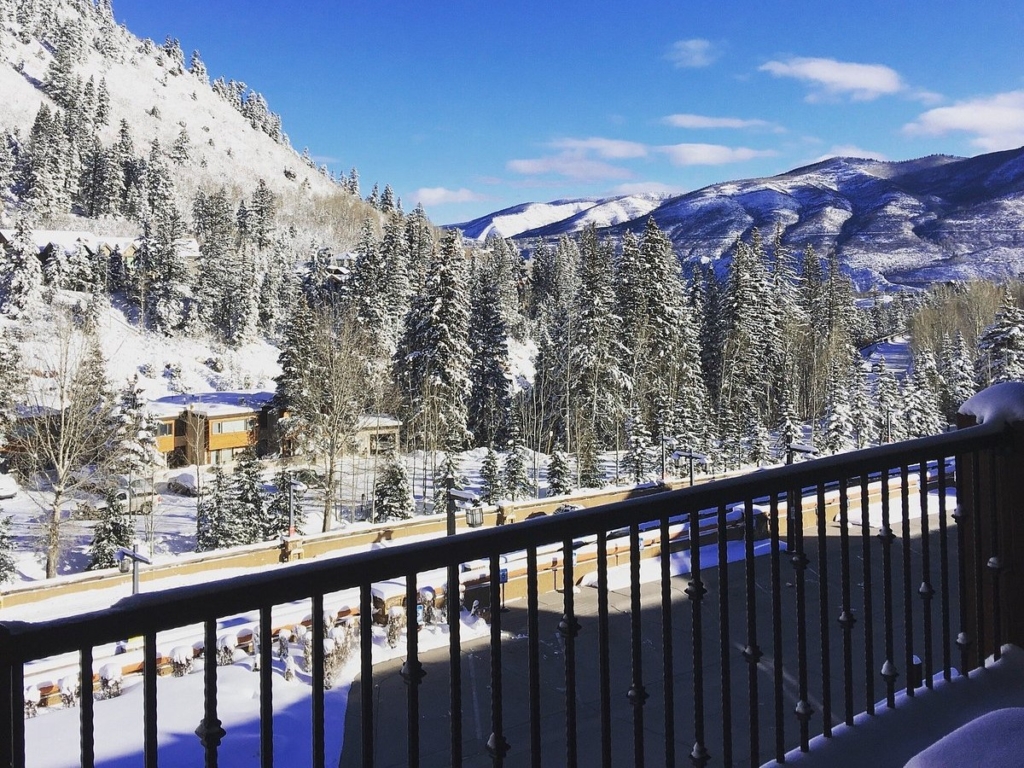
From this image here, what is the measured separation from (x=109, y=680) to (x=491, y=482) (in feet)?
48.6

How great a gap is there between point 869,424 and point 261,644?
35002 mm

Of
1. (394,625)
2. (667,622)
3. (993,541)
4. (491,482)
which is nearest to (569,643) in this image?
(667,622)

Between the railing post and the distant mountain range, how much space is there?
4383 inches

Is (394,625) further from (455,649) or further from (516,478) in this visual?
(516,478)

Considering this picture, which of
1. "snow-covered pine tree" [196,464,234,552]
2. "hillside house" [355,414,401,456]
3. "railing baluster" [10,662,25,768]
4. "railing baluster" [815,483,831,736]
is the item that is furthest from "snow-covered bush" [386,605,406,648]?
"hillside house" [355,414,401,456]

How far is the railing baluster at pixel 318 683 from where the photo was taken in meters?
1.44

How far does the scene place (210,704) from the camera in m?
1.34

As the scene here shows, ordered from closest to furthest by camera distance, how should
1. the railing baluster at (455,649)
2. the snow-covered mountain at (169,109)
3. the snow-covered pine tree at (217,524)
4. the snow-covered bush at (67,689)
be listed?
the railing baluster at (455,649) → the snow-covered bush at (67,689) → the snow-covered pine tree at (217,524) → the snow-covered mountain at (169,109)

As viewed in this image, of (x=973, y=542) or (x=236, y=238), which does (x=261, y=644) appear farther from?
(x=236, y=238)

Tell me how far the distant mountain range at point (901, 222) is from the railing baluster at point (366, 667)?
113 m

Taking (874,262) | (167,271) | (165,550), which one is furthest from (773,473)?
(874,262)

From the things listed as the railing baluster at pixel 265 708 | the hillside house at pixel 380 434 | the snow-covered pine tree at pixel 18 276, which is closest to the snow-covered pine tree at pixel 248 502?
the hillside house at pixel 380 434

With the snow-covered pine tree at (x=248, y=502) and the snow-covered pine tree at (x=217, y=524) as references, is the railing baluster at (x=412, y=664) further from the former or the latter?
the snow-covered pine tree at (x=248, y=502)

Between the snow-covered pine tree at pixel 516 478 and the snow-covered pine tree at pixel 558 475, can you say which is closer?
the snow-covered pine tree at pixel 516 478
